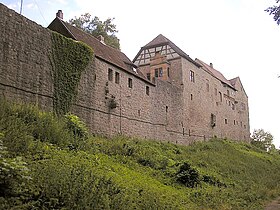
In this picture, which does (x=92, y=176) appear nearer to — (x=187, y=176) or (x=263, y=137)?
(x=187, y=176)

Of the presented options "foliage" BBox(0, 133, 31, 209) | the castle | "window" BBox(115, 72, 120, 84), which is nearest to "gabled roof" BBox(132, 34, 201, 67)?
the castle

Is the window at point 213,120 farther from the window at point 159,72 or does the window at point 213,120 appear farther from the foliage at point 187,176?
the foliage at point 187,176

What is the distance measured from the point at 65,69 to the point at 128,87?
6889 millimetres

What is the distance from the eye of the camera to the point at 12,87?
14.8 metres

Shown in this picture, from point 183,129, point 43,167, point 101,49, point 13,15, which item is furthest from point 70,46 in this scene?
point 183,129

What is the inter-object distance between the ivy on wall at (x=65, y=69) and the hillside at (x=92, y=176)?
65.7 inches

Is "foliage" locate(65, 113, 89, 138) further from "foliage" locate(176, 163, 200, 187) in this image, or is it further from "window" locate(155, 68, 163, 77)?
"window" locate(155, 68, 163, 77)

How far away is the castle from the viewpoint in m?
15.4

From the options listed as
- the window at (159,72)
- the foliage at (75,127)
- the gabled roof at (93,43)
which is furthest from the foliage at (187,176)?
the window at (159,72)

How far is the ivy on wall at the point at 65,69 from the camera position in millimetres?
17297

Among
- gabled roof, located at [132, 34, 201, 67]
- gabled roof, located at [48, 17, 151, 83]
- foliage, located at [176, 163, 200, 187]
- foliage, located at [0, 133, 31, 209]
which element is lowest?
foliage, located at [176, 163, 200, 187]

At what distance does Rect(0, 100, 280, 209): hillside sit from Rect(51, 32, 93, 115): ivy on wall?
1.67 meters

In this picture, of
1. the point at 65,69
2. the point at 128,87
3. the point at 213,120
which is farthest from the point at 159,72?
the point at 65,69

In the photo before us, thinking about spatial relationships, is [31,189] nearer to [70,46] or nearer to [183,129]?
[70,46]
